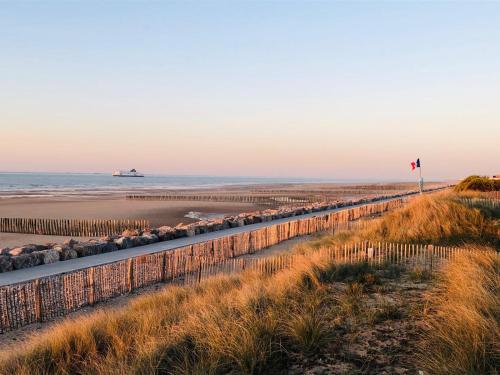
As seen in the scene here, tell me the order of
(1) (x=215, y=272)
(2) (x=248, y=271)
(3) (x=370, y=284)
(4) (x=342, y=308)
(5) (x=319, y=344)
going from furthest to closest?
(1) (x=215, y=272)
(2) (x=248, y=271)
(3) (x=370, y=284)
(4) (x=342, y=308)
(5) (x=319, y=344)

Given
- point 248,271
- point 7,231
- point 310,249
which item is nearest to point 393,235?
point 310,249

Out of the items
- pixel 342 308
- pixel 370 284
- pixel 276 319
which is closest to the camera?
pixel 276 319

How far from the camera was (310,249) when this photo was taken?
1198 centimetres

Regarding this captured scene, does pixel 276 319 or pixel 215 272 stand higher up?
pixel 276 319

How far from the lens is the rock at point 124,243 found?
46.3 feet

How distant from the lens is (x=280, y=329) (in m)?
5.02

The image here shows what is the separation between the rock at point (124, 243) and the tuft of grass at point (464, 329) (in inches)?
419

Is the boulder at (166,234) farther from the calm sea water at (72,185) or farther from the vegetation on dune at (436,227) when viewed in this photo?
the calm sea water at (72,185)

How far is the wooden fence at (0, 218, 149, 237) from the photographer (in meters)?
22.8

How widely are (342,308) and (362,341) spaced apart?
997mm

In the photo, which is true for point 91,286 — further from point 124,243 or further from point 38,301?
point 124,243

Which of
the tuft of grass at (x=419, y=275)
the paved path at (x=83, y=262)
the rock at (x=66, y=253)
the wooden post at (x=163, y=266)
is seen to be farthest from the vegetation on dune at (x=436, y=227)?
the rock at (x=66, y=253)

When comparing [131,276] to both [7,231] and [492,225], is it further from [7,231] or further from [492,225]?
[7,231]

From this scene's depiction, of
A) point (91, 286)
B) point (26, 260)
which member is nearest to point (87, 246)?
point (26, 260)
